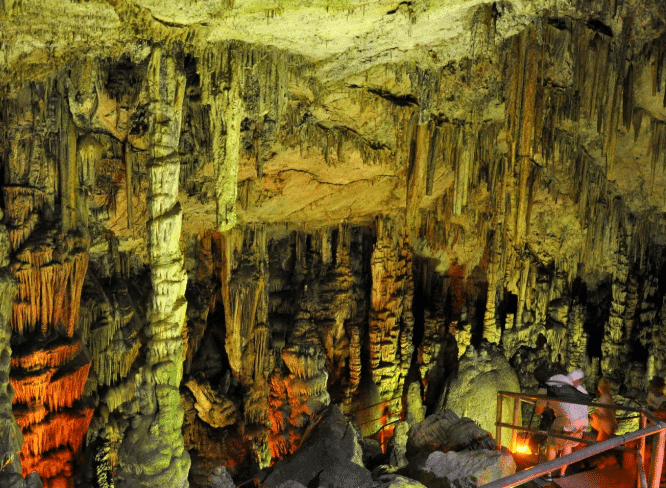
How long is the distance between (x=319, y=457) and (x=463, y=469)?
1.70 meters

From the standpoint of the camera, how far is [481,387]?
9.17 m

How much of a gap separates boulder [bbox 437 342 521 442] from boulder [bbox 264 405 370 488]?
10.6 ft

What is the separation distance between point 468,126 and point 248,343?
546 cm

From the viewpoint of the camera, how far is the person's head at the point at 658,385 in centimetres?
973

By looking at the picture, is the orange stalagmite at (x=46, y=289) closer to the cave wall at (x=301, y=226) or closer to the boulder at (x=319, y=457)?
the cave wall at (x=301, y=226)

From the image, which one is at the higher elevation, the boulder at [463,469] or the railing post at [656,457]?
the railing post at [656,457]

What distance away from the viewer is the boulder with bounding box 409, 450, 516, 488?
4.13 metres

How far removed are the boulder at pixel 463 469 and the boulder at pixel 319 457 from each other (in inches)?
35.5

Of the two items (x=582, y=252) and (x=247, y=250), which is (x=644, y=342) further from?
(x=247, y=250)

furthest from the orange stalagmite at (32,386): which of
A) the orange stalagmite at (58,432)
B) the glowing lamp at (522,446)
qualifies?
the glowing lamp at (522,446)

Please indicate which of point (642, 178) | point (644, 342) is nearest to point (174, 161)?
point (642, 178)

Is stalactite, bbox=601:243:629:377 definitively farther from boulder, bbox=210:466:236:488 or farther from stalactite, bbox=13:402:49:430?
stalactite, bbox=13:402:49:430

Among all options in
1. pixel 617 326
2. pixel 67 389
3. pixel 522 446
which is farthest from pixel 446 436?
pixel 617 326

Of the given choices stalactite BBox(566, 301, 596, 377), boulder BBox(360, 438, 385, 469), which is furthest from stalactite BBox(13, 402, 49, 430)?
stalactite BBox(566, 301, 596, 377)
